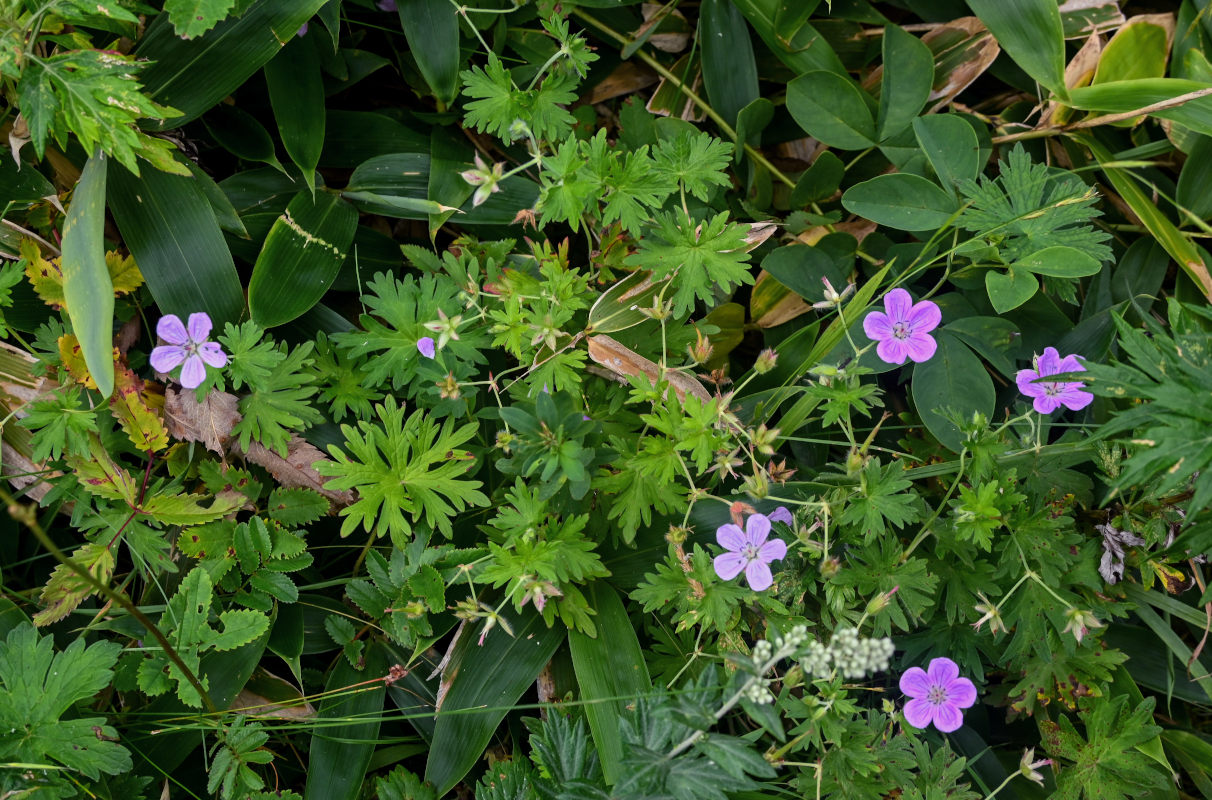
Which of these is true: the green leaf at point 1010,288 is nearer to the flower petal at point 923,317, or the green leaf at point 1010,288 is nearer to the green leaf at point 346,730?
the flower petal at point 923,317

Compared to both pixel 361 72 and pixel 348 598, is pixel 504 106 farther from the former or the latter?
pixel 348 598

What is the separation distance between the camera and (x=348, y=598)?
6.60 feet

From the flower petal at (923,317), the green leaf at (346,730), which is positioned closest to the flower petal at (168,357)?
the green leaf at (346,730)

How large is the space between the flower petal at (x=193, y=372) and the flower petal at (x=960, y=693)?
167 centimetres

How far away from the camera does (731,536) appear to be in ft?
5.25

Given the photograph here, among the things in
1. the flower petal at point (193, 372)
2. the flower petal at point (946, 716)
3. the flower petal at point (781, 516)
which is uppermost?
the flower petal at point (193, 372)

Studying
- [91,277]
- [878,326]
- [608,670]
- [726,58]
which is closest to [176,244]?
[91,277]

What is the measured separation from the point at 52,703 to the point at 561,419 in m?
1.15

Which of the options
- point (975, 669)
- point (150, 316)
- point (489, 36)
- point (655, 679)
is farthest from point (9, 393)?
point (975, 669)

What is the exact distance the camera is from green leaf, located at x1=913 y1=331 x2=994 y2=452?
6.19 ft

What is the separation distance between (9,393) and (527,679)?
1.35 meters

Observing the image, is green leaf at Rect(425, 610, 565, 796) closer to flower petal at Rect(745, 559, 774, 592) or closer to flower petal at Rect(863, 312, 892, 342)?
flower petal at Rect(745, 559, 774, 592)

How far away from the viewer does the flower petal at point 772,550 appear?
159 centimetres

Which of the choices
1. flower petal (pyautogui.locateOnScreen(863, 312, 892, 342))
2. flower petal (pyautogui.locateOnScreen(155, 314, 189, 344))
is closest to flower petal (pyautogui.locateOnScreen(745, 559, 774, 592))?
flower petal (pyautogui.locateOnScreen(863, 312, 892, 342))
